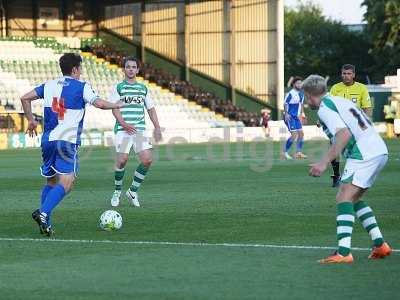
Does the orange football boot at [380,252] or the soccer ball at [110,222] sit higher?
the orange football boot at [380,252]

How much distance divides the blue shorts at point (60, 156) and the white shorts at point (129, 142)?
12.4 feet

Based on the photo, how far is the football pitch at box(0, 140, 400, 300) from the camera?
29.4 ft

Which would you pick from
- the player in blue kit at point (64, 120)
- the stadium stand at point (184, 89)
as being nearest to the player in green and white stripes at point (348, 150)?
the player in blue kit at point (64, 120)

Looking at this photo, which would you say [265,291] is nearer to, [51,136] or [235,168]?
[51,136]

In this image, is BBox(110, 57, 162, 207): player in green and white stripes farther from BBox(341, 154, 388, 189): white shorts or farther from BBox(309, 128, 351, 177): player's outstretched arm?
BBox(309, 128, 351, 177): player's outstretched arm

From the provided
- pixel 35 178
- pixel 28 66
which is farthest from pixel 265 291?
pixel 28 66

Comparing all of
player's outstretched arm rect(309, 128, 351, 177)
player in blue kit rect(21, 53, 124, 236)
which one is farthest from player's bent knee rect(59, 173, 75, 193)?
player's outstretched arm rect(309, 128, 351, 177)

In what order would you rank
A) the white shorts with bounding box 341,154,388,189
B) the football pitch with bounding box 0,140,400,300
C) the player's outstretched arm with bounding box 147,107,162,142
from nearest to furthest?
1. the football pitch with bounding box 0,140,400,300
2. the white shorts with bounding box 341,154,388,189
3. the player's outstretched arm with bounding box 147,107,162,142

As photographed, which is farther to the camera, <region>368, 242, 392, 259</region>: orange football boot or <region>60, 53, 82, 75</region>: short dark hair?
<region>60, 53, 82, 75</region>: short dark hair

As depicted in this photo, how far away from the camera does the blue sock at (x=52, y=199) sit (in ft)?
42.4

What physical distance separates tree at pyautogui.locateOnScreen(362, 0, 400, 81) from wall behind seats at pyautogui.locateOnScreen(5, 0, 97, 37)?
1068 inches

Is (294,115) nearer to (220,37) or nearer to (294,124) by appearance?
(294,124)

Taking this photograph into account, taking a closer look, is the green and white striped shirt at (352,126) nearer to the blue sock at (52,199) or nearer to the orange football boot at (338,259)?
the orange football boot at (338,259)

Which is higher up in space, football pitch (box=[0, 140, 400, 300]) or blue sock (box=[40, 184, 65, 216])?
blue sock (box=[40, 184, 65, 216])
